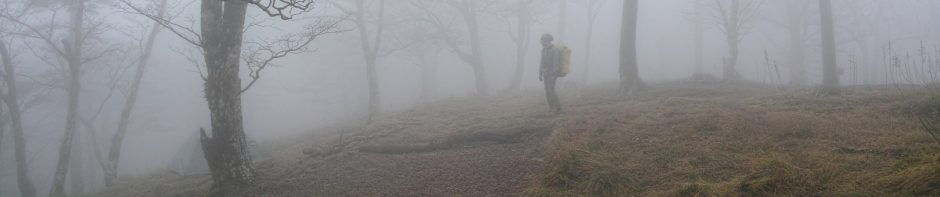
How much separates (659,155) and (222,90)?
5682 mm

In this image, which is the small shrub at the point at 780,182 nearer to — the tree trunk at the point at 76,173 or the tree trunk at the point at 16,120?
the tree trunk at the point at 16,120

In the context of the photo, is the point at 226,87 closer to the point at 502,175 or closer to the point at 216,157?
the point at 216,157

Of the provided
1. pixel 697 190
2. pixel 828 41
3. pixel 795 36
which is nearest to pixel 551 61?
pixel 697 190

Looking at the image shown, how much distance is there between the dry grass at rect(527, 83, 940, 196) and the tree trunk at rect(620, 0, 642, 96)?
11.4 feet

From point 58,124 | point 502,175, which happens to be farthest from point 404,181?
point 58,124

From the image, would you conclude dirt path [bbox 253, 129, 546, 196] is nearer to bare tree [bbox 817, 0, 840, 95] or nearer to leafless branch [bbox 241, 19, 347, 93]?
leafless branch [bbox 241, 19, 347, 93]

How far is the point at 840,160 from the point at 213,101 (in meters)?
7.23

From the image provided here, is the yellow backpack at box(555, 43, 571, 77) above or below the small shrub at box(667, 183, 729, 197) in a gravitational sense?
above

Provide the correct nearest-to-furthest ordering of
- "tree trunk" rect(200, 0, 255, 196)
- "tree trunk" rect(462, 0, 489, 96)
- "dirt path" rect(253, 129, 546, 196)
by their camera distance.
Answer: "dirt path" rect(253, 129, 546, 196) < "tree trunk" rect(200, 0, 255, 196) < "tree trunk" rect(462, 0, 489, 96)

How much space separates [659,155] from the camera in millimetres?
5375

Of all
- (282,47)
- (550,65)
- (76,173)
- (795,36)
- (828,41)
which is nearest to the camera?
(550,65)

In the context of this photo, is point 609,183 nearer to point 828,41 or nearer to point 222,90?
point 222,90

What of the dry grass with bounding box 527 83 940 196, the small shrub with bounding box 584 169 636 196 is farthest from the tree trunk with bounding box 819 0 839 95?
the small shrub with bounding box 584 169 636 196

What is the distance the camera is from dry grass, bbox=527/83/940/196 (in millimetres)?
3953
